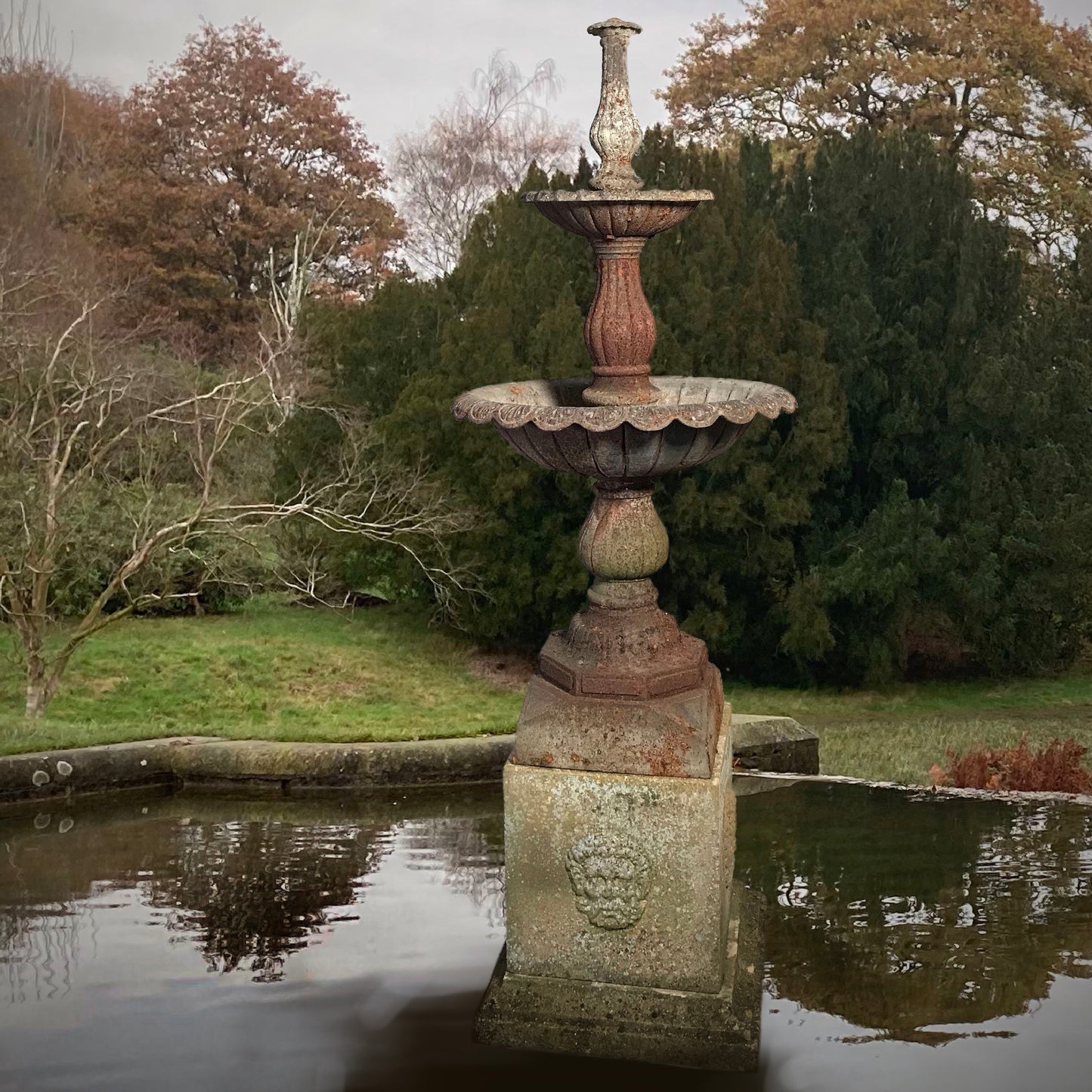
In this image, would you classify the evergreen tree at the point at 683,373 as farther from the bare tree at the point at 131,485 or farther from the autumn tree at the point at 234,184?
the autumn tree at the point at 234,184

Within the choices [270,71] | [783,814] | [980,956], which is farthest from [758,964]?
[270,71]

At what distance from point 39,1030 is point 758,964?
2.82 meters

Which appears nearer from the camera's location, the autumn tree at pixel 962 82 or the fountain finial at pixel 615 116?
the fountain finial at pixel 615 116

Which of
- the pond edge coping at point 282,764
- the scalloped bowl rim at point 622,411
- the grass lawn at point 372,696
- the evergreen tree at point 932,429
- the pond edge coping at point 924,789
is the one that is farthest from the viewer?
the evergreen tree at point 932,429

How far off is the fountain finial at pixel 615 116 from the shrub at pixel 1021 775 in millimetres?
5244

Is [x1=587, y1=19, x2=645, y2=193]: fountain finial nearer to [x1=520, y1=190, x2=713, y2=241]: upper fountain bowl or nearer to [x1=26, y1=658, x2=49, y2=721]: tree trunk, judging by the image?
[x1=520, y1=190, x2=713, y2=241]: upper fountain bowl

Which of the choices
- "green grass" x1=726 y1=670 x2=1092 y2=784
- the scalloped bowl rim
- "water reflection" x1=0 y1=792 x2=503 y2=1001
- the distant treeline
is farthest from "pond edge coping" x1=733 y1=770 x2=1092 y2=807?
the distant treeline

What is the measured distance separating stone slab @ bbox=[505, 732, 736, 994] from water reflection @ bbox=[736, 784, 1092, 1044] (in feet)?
2.44

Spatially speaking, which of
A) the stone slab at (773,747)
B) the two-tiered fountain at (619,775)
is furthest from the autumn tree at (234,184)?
the two-tiered fountain at (619,775)

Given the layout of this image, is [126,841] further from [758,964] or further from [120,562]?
[120,562]

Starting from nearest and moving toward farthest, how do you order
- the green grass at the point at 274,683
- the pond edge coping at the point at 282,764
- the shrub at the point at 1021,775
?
the pond edge coping at the point at 282,764 → the shrub at the point at 1021,775 → the green grass at the point at 274,683

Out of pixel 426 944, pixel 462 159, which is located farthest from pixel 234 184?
pixel 426 944

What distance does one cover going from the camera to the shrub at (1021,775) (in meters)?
9.23

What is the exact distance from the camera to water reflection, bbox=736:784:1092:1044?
18.7 feet
